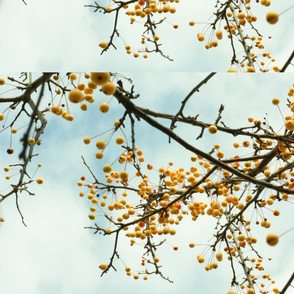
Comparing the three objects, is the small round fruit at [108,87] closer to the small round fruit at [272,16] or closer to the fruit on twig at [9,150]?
the small round fruit at [272,16]

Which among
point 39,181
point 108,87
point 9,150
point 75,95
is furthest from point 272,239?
point 39,181

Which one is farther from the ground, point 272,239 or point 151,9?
point 151,9

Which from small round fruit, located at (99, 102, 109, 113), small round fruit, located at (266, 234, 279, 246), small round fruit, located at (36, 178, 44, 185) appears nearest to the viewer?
small round fruit, located at (266, 234, 279, 246)

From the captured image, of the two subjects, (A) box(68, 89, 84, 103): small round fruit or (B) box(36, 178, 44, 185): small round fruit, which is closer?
(A) box(68, 89, 84, 103): small round fruit

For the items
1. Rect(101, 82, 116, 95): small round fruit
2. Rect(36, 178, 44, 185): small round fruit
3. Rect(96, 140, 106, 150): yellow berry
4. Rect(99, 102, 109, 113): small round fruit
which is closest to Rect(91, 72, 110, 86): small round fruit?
Rect(101, 82, 116, 95): small round fruit

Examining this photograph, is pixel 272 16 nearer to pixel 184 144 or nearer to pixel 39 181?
pixel 184 144

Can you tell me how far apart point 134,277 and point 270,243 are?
3059mm

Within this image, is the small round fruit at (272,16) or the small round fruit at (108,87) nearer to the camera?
the small round fruit at (272,16)

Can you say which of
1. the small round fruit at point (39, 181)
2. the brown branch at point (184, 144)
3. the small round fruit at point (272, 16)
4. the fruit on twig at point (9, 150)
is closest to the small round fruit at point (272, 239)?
the brown branch at point (184, 144)

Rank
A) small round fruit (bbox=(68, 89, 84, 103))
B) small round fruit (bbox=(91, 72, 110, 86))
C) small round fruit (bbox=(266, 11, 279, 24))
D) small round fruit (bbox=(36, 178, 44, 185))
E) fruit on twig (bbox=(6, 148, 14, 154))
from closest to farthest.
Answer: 1. small round fruit (bbox=(266, 11, 279, 24))
2. small round fruit (bbox=(91, 72, 110, 86))
3. small round fruit (bbox=(68, 89, 84, 103))
4. fruit on twig (bbox=(6, 148, 14, 154))
5. small round fruit (bbox=(36, 178, 44, 185))

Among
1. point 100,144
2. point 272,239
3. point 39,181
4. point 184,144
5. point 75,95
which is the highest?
point 39,181

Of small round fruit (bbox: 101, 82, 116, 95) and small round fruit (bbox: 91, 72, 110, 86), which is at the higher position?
small round fruit (bbox: 91, 72, 110, 86)

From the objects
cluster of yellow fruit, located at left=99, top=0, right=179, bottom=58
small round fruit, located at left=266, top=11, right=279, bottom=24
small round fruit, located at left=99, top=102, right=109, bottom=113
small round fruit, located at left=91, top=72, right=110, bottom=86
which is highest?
cluster of yellow fruit, located at left=99, top=0, right=179, bottom=58

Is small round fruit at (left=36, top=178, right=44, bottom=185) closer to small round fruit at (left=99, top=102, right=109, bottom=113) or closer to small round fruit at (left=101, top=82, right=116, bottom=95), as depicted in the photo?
small round fruit at (left=99, top=102, right=109, bottom=113)
